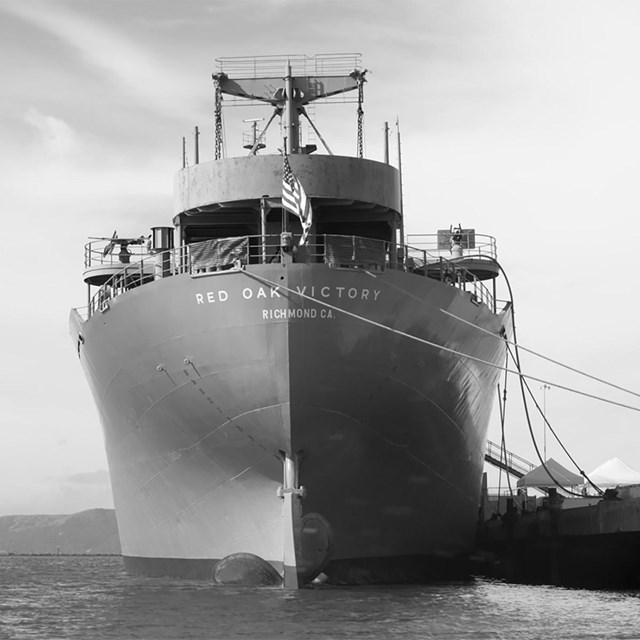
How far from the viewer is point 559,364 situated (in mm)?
23656

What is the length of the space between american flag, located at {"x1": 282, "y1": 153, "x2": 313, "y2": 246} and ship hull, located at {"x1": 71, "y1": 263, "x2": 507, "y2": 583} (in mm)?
1287

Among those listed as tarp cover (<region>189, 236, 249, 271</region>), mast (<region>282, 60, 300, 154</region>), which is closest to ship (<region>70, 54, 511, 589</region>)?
tarp cover (<region>189, 236, 249, 271</region>)

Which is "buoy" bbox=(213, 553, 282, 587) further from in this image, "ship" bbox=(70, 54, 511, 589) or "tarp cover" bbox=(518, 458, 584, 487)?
"tarp cover" bbox=(518, 458, 584, 487)

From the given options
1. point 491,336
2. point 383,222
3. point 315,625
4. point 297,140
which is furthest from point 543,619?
point 297,140

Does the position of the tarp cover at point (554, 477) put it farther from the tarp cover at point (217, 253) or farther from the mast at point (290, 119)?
the tarp cover at point (217, 253)

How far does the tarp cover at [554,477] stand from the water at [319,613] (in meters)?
18.3

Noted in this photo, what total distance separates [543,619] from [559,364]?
4.86m

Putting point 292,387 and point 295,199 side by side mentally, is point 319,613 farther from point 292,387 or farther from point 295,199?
point 295,199

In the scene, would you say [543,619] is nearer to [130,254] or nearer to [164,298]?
[164,298]

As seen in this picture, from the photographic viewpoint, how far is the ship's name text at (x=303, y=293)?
982 inches

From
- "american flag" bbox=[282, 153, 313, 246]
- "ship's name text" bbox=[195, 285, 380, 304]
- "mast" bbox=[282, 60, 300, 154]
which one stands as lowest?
"ship's name text" bbox=[195, 285, 380, 304]

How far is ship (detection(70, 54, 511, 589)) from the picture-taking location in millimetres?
25016

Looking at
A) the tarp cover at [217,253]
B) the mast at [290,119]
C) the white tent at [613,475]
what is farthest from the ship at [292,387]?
A: the white tent at [613,475]

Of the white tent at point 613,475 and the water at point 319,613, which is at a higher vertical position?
the white tent at point 613,475
